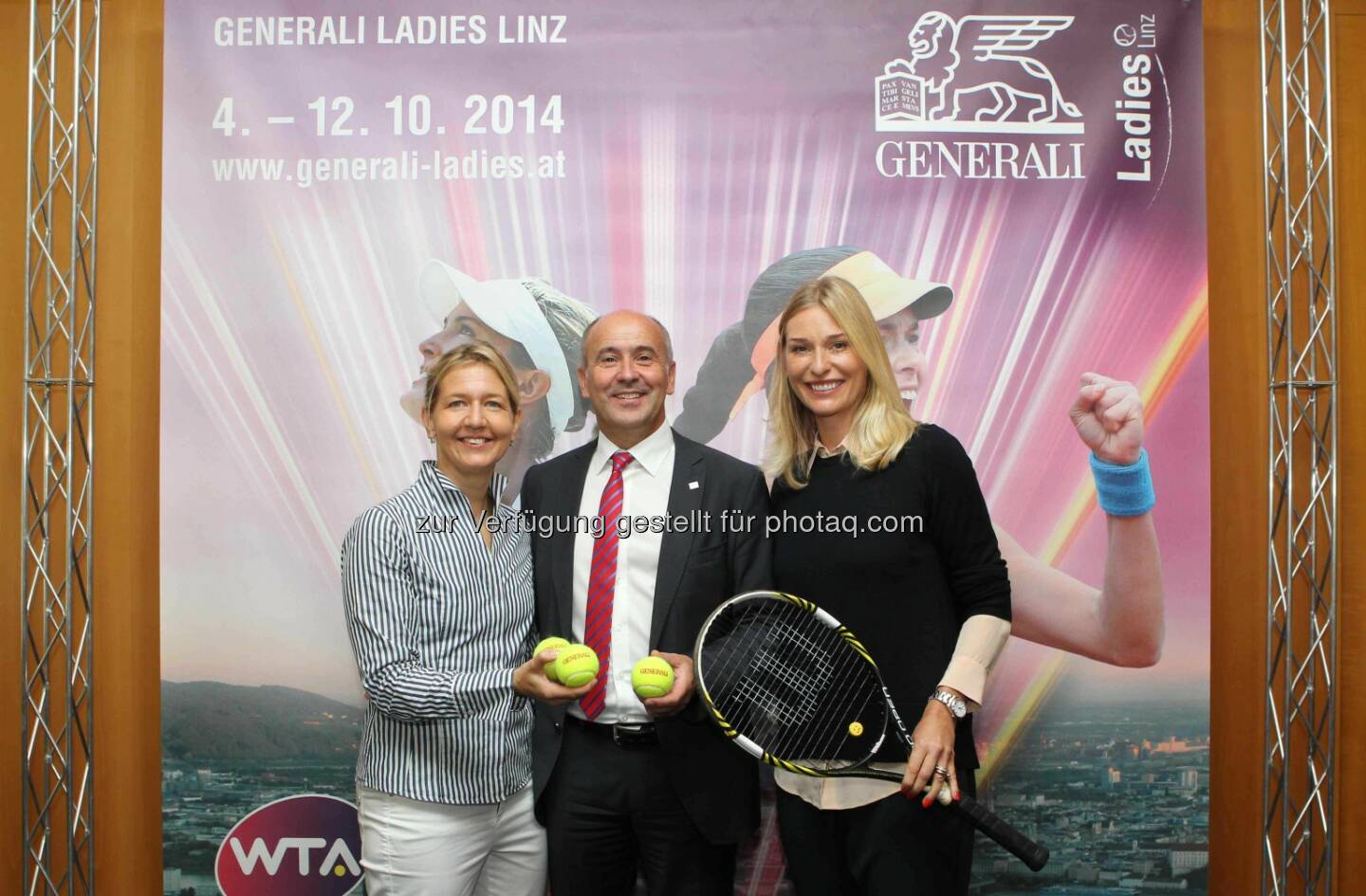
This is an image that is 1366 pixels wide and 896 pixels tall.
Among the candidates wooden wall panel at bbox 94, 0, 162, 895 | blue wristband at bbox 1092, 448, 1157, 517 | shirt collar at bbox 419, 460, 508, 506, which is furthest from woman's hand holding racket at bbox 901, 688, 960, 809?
wooden wall panel at bbox 94, 0, 162, 895

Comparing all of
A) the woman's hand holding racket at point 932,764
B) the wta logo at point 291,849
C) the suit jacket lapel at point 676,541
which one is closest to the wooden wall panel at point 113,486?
the wta logo at point 291,849

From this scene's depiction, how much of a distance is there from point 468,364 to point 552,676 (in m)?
0.84

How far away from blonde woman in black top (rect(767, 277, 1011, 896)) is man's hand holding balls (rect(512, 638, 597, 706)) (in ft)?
1.92

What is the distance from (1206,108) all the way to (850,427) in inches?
68.5

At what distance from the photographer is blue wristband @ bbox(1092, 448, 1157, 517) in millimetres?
3182

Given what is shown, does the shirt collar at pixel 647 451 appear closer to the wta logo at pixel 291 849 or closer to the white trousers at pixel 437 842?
the white trousers at pixel 437 842

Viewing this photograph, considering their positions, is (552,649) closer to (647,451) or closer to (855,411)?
(647,451)

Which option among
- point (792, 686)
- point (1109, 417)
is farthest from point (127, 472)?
point (1109, 417)

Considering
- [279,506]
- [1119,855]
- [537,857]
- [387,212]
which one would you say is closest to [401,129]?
[387,212]

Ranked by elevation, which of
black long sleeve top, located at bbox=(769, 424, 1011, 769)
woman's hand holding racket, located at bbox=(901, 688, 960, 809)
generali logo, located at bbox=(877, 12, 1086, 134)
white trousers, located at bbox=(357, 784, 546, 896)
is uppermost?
generali logo, located at bbox=(877, 12, 1086, 134)

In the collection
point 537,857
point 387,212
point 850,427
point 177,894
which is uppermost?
point 387,212

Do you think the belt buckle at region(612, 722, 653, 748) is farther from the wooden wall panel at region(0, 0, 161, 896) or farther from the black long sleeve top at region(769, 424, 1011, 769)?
the wooden wall panel at region(0, 0, 161, 896)

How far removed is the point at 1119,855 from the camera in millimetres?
3238

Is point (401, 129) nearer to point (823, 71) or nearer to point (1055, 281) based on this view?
point (823, 71)
